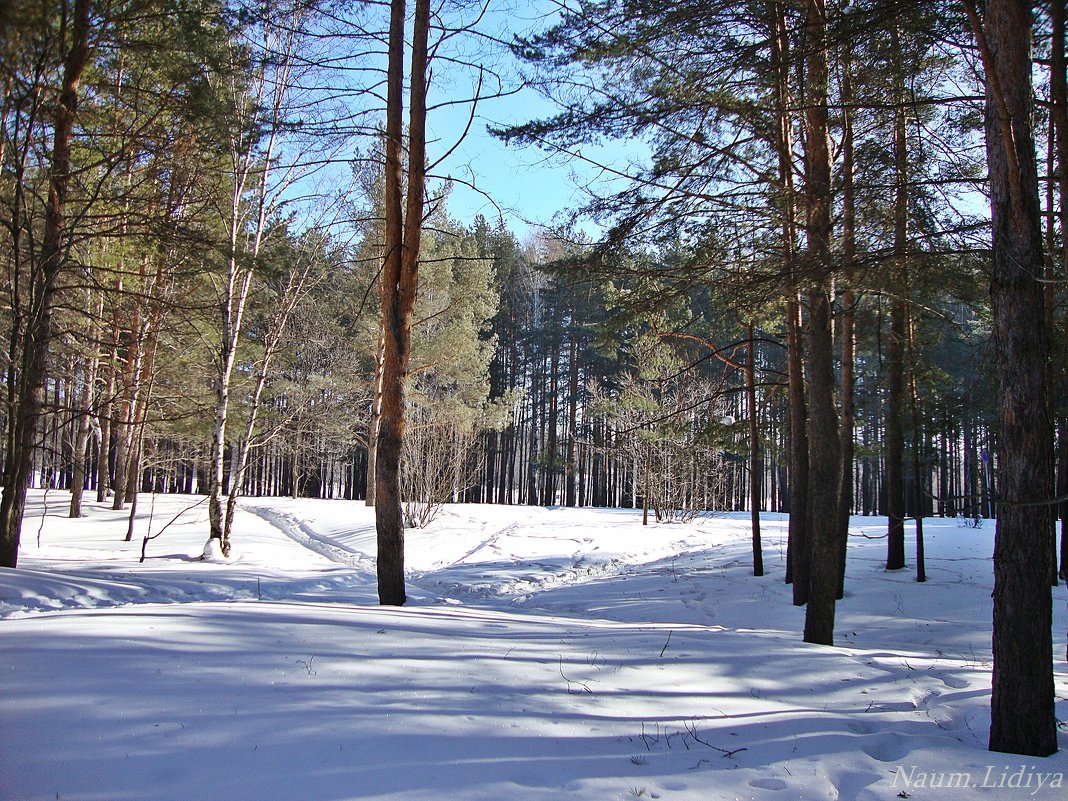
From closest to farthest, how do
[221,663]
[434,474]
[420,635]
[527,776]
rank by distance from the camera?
[527,776] < [221,663] < [420,635] < [434,474]

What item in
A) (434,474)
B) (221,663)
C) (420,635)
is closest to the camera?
(221,663)

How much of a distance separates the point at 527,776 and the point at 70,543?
530 inches

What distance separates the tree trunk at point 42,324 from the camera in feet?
21.9

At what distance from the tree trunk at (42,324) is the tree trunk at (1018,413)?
315 inches

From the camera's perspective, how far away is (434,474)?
17.2m

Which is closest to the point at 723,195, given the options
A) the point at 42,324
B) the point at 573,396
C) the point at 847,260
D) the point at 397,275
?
the point at 847,260

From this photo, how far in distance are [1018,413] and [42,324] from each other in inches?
357

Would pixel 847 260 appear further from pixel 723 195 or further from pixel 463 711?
pixel 463 711

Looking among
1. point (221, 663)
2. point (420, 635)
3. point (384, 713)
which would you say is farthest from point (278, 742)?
point (420, 635)

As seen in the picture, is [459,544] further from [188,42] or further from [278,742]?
[278,742]

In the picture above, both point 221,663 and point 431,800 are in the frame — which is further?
point 221,663

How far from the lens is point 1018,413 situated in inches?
131

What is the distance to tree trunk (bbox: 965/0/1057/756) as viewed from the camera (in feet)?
Answer: 10.6

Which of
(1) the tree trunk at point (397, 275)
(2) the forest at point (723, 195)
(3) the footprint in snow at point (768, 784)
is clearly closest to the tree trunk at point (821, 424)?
(2) the forest at point (723, 195)
